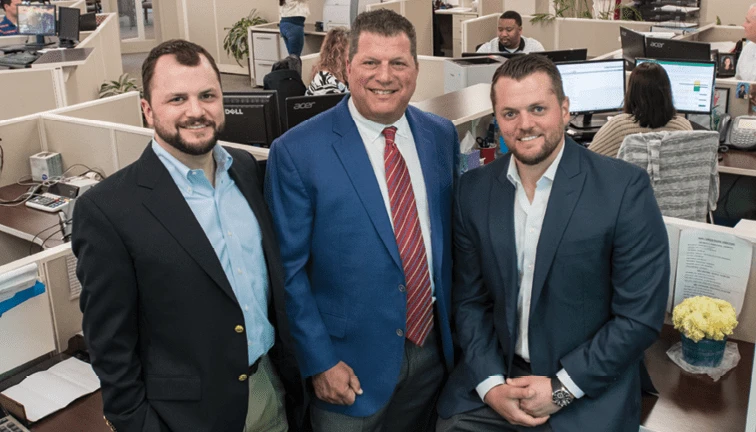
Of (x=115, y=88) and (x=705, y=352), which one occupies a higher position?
(x=115, y=88)

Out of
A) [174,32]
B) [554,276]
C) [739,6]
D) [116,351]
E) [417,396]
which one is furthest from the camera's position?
[174,32]

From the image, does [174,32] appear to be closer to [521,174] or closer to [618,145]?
[618,145]

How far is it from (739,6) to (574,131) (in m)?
4.11

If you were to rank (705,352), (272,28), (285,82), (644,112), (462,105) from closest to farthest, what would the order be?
1. (705,352)
2. (462,105)
3. (644,112)
4. (285,82)
5. (272,28)

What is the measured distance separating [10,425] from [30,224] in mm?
1659

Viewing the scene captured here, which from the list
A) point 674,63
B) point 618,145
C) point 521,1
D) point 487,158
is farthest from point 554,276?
point 521,1

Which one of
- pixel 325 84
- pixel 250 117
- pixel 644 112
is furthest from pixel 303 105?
pixel 644 112

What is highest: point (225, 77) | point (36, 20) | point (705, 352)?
point (36, 20)

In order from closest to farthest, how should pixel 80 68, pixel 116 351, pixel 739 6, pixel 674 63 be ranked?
pixel 116 351
pixel 674 63
pixel 80 68
pixel 739 6

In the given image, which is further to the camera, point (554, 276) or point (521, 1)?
point (521, 1)

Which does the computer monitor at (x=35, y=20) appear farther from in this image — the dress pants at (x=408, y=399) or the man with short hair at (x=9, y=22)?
the dress pants at (x=408, y=399)

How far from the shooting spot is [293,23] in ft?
28.2

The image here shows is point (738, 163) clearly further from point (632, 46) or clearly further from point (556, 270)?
point (556, 270)

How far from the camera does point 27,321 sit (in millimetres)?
2207
